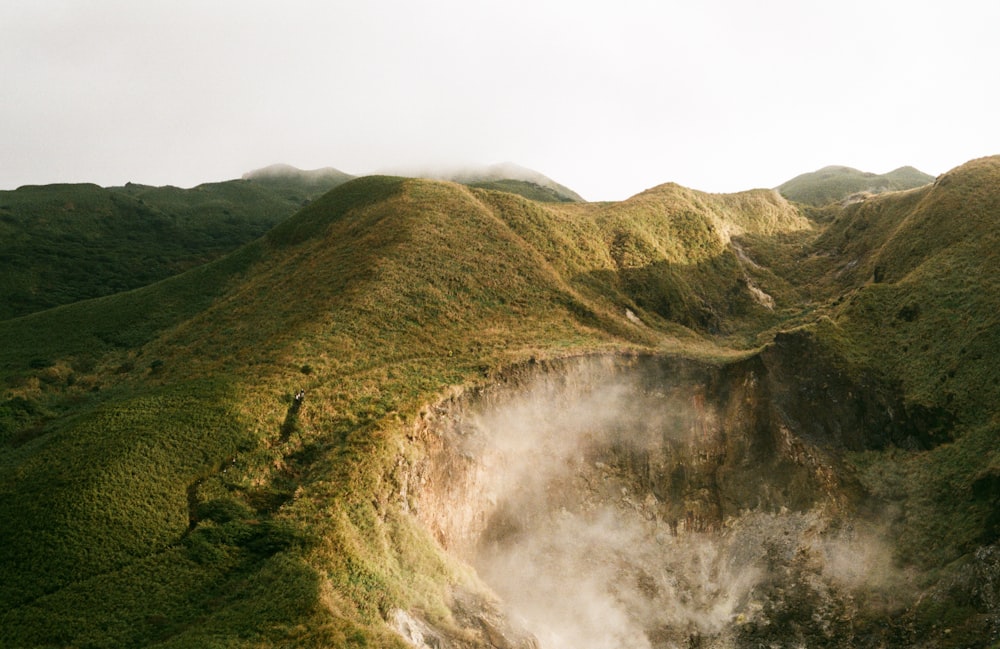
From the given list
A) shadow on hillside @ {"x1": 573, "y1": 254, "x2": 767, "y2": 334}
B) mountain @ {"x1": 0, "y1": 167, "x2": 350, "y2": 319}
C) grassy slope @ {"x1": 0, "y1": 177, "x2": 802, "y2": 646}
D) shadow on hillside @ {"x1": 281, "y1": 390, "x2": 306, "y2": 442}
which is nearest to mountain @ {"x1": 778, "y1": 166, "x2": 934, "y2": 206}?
shadow on hillside @ {"x1": 573, "y1": 254, "x2": 767, "y2": 334}

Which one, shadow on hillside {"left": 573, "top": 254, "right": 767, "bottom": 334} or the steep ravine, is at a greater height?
shadow on hillside {"left": 573, "top": 254, "right": 767, "bottom": 334}

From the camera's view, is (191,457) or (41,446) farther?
(41,446)

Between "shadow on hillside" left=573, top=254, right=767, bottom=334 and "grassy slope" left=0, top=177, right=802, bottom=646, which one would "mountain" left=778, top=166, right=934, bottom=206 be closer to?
"shadow on hillside" left=573, top=254, right=767, bottom=334

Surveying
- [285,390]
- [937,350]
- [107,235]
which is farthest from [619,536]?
[107,235]

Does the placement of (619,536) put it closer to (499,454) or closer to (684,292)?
(499,454)

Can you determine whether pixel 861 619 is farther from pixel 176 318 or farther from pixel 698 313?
pixel 176 318

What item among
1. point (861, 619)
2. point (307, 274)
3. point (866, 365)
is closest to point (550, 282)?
point (307, 274)
